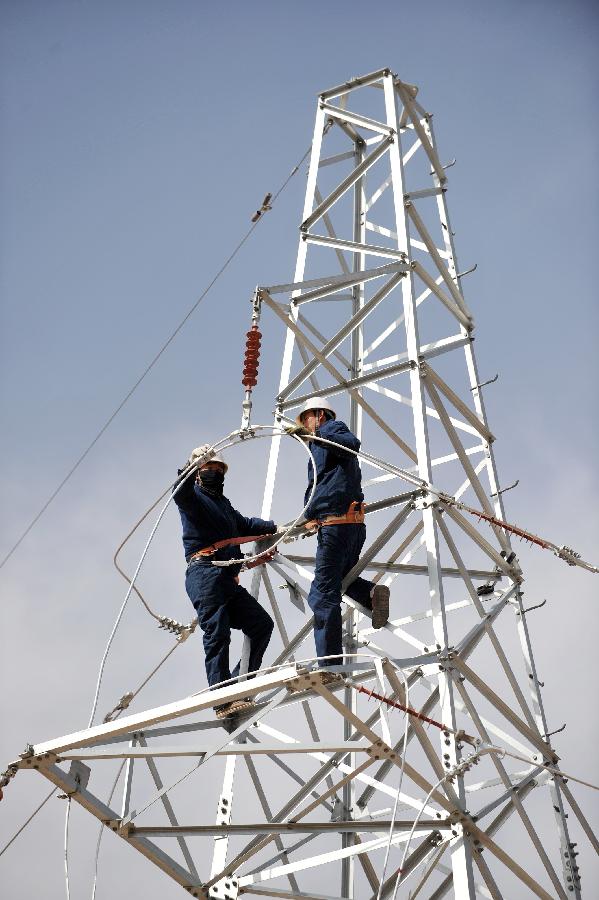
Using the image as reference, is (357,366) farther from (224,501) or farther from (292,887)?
(292,887)

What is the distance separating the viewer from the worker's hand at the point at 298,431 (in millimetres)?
12977

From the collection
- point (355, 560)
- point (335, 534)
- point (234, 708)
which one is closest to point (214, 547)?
point (335, 534)

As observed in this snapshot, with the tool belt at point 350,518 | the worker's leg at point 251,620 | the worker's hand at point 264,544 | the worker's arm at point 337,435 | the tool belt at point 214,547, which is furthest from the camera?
the worker's hand at point 264,544

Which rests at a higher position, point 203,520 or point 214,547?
point 203,520

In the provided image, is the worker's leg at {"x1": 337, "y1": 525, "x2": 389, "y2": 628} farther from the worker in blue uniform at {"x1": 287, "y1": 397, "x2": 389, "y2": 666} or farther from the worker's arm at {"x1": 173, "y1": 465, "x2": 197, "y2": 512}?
the worker's arm at {"x1": 173, "y1": 465, "x2": 197, "y2": 512}

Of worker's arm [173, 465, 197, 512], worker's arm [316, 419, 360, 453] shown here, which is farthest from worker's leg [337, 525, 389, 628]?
worker's arm [173, 465, 197, 512]

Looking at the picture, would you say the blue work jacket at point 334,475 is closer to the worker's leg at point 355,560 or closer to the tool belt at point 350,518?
the tool belt at point 350,518

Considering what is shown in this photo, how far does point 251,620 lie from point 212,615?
911mm

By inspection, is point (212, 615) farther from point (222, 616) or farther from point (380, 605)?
point (380, 605)

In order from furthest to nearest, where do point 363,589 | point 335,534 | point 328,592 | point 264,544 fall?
point 264,544 < point 363,589 < point 335,534 < point 328,592

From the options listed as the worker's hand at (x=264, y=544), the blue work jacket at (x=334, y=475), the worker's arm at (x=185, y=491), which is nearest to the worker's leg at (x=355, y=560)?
the blue work jacket at (x=334, y=475)

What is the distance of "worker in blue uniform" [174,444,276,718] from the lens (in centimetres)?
1247

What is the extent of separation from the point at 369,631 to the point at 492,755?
3107 millimetres

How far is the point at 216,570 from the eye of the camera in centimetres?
1283
